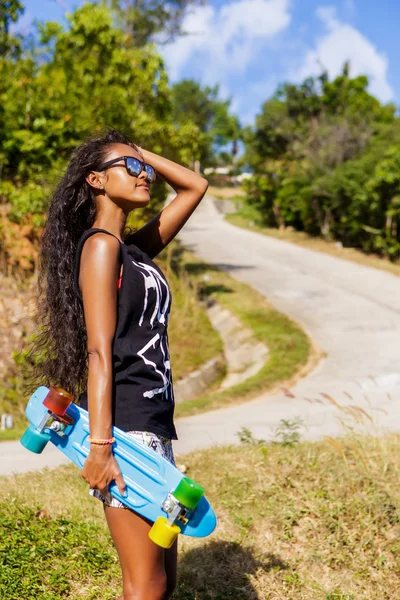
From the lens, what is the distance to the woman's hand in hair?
89.6 inches

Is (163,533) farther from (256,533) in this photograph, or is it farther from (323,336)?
(323,336)

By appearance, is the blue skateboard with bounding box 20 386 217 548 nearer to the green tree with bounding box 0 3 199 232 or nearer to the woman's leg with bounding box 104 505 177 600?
the woman's leg with bounding box 104 505 177 600

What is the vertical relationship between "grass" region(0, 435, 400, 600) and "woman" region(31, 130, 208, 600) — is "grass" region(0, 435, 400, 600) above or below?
below

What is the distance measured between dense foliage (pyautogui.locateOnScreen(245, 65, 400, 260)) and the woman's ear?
1823 centimetres

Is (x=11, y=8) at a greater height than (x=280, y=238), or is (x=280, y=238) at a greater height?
(x=11, y=8)

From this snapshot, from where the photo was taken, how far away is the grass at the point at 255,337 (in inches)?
336


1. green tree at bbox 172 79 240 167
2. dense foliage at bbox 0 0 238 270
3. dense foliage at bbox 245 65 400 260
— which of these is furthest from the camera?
green tree at bbox 172 79 240 167

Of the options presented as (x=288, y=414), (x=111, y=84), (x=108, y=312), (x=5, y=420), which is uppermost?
(x=111, y=84)

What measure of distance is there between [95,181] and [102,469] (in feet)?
3.35

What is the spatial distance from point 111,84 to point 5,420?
26.2ft

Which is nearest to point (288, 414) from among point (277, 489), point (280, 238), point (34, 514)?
point (277, 489)

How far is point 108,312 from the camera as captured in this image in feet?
7.67

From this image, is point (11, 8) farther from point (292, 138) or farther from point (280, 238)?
point (292, 138)

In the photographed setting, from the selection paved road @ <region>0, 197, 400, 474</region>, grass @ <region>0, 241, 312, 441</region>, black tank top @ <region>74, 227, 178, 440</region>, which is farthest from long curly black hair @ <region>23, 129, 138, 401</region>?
grass @ <region>0, 241, 312, 441</region>
